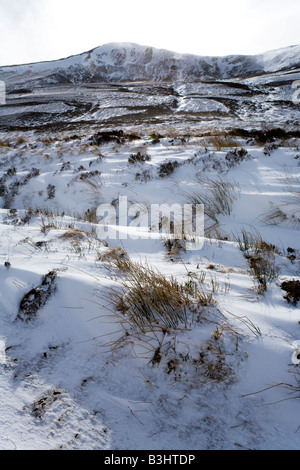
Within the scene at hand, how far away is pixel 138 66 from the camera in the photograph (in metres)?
70.8

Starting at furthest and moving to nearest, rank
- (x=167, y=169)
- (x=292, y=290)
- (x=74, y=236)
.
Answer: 1. (x=167, y=169)
2. (x=74, y=236)
3. (x=292, y=290)

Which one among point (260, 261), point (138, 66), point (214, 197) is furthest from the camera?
point (138, 66)

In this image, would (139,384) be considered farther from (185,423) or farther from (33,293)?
(33,293)

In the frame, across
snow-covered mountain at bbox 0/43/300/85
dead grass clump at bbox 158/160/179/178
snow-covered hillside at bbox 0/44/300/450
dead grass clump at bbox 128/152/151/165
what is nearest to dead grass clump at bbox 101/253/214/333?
snow-covered hillside at bbox 0/44/300/450

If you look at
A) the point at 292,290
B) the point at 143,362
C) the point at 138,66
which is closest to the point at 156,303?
the point at 143,362

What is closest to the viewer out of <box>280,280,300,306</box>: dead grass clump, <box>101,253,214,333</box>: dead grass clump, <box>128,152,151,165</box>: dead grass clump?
<box>101,253,214,333</box>: dead grass clump

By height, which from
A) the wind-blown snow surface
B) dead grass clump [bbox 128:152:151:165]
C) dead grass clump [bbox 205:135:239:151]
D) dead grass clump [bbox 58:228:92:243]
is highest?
dead grass clump [bbox 205:135:239:151]

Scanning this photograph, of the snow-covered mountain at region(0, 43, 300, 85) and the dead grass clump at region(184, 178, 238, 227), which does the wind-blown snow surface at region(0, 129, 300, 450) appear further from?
the snow-covered mountain at region(0, 43, 300, 85)

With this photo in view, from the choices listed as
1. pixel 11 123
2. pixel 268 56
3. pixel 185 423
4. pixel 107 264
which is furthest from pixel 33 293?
pixel 268 56

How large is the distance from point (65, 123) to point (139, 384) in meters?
23.6

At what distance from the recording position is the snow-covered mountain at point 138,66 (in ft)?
189

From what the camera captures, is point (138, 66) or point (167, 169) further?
point (138, 66)

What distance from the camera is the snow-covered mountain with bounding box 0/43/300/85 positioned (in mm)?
57719

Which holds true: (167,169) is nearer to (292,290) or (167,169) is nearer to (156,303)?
(292,290)
